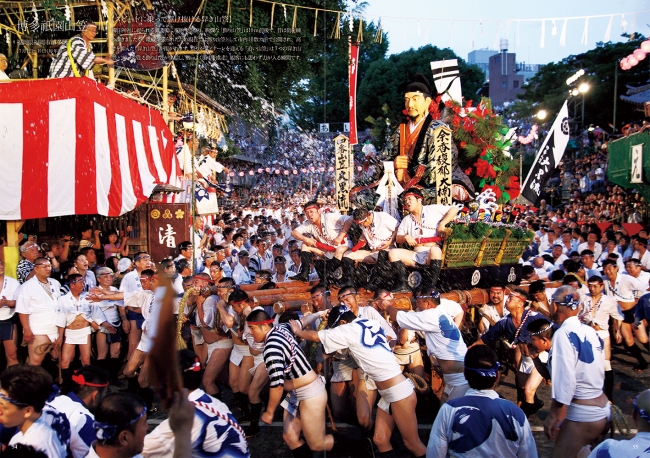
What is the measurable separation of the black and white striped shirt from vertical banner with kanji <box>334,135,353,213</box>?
444cm

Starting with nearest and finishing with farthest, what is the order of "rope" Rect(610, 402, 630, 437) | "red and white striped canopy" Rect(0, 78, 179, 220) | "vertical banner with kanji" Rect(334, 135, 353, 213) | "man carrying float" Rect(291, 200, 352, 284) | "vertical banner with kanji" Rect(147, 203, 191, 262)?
"rope" Rect(610, 402, 630, 437) → "man carrying float" Rect(291, 200, 352, 284) → "vertical banner with kanji" Rect(334, 135, 353, 213) → "red and white striped canopy" Rect(0, 78, 179, 220) → "vertical banner with kanji" Rect(147, 203, 191, 262)

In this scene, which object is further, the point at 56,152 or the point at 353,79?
the point at 353,79

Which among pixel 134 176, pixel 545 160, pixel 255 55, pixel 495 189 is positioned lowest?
pixel 495 189

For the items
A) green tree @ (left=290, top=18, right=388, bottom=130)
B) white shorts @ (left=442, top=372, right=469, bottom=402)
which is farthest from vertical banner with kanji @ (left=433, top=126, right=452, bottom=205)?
green tree @ (left=290, top=18, right=388, bottom=130)

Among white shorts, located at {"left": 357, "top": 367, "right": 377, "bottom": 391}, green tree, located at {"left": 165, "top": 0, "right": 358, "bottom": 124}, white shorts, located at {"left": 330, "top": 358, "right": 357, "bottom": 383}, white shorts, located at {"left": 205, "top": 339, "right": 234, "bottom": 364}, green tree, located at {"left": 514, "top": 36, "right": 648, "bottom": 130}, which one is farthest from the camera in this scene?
green tree, located at {"left": 514, "top": 36, "right": 648, "bottom": 130}

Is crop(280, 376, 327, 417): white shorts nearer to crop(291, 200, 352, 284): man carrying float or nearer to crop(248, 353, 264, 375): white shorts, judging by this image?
crop(248, 353, 264, 375): white shorts

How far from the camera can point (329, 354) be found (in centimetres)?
525

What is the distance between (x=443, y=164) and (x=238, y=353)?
12.8 ft

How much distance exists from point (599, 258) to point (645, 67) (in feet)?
63.8

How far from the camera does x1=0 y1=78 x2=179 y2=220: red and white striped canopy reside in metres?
9.12

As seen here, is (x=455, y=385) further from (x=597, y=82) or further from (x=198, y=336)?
(x=597, y=82)

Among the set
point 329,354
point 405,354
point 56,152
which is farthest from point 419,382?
point 56,152

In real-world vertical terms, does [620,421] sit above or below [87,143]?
below

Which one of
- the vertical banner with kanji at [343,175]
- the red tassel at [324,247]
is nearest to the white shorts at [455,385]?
the red tassel at [324,247]
